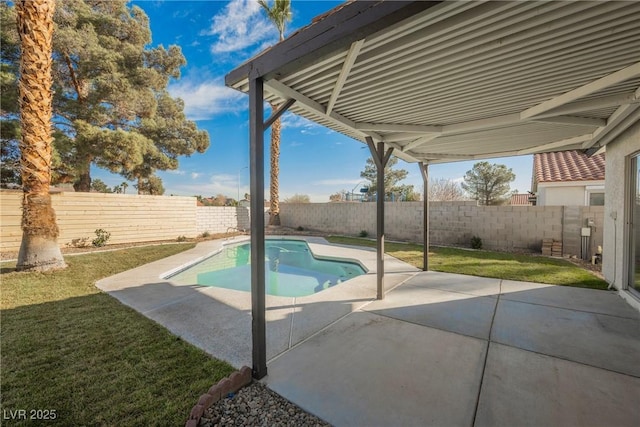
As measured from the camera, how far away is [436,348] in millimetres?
2975

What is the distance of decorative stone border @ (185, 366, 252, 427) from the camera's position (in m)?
1.90

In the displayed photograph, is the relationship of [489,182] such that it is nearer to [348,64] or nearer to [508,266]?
[508,266]

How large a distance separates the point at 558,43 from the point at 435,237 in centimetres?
971

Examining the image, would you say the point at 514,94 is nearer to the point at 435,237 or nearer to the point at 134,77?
the point at 435,237

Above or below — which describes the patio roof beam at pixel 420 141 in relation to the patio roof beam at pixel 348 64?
below

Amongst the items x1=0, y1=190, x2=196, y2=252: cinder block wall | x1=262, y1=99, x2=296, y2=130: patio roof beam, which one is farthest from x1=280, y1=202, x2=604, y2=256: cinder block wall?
x1=262, y1=99, x2=296, y2=130: patio roof beam

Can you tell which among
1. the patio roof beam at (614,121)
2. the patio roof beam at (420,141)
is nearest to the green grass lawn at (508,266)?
the patio roof beam at (614,121)

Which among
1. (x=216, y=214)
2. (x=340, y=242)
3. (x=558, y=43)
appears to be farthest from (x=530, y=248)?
(x=216, y=214)

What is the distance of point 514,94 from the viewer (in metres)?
3.21

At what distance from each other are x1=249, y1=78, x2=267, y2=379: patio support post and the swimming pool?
3.92 metres

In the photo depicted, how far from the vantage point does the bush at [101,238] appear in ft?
31.9

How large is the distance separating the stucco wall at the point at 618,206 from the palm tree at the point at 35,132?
37.1ft

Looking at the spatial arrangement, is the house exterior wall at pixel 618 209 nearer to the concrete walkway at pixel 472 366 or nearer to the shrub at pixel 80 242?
the concrete walkway at pixel 472 366

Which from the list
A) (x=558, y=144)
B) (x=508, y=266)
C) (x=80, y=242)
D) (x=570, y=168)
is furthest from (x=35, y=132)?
(x=570, y=168)
